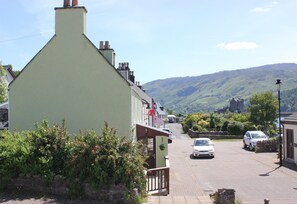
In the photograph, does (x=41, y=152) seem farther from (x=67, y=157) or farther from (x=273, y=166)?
(x=273, y=166)

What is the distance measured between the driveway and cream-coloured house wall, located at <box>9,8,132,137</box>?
188 inches

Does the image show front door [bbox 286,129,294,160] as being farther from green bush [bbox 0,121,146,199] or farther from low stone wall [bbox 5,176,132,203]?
low stone wall [bbox 5,176,132,203]

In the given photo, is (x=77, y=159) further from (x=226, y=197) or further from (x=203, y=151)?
(x=203, y=151)

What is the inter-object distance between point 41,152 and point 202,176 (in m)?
10.7

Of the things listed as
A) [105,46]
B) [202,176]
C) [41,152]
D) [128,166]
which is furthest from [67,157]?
[105,46]

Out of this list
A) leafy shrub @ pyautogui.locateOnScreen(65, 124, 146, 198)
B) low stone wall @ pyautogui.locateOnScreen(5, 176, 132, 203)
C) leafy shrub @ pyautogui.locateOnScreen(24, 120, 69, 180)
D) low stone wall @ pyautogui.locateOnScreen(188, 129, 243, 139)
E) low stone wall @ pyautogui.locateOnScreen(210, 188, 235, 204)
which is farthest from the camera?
low stone wall @ pyautogui.locateOnScreen(188, 129, 243, 139)

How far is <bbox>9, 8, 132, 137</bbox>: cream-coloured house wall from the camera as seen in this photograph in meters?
20.7

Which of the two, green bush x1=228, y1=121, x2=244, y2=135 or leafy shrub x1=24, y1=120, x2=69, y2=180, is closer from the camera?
leafy shrub x1=24, y1=120, x2=69, y2=180

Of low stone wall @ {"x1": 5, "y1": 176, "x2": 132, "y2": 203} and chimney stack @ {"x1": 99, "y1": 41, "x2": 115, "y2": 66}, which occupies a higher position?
chimney stack @ {"x1": 99, "y1": 41, "x2": 115, "y2": 66}

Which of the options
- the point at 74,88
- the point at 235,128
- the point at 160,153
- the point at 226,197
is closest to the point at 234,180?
the point at 160,153

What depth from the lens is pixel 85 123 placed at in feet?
68.7

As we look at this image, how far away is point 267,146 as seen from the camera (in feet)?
121

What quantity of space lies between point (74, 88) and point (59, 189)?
24.8 ft

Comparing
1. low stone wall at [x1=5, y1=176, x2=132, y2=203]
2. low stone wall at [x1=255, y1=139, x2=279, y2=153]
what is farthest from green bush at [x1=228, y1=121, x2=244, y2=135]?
low stone wall at [x1=5, y1=176, x2=132, y2=203]
